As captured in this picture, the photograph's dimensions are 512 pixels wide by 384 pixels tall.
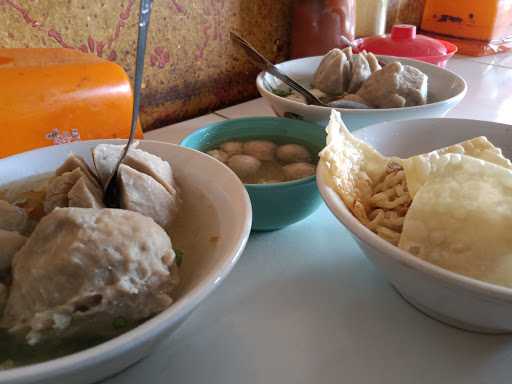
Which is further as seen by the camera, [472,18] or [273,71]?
[472,18]

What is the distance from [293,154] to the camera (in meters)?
0.73

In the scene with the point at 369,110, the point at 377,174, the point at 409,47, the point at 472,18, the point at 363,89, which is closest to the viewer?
the point at 377,174

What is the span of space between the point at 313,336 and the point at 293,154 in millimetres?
304

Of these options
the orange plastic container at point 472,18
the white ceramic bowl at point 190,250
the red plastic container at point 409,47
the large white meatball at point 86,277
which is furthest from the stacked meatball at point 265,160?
the orange plastic container at point 472,18

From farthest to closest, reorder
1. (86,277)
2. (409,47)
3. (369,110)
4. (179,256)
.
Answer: (409,47), (369,110), (179,256), (86,277)

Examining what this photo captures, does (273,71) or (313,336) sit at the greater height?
(273,71)

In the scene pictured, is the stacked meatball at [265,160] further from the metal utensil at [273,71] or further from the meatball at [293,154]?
the metal utensil at [273,71]

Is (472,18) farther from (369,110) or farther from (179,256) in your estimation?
(179,256)

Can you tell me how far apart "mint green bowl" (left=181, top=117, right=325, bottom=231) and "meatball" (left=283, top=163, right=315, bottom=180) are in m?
0.04

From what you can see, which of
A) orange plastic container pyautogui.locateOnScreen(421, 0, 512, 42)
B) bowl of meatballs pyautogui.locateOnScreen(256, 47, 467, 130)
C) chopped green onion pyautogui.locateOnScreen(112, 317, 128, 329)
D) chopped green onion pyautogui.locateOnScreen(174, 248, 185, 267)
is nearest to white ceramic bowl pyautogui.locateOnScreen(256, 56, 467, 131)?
bowl of meatballs pyautogui.locateOnScreen(256, 47, 467, 130)

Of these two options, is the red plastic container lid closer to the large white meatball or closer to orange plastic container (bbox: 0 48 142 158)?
orange plastic container (bbox: 0 48 142 158)

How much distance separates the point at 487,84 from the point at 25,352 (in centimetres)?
142

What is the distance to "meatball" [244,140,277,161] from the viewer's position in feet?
2.45

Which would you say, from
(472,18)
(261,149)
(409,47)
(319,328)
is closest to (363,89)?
(261,149)
